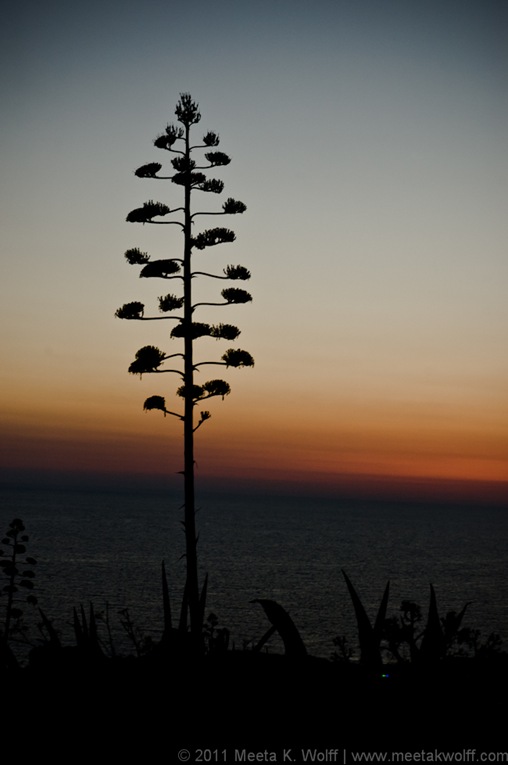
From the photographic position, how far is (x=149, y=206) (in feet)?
44.6

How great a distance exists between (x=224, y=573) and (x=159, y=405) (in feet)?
312

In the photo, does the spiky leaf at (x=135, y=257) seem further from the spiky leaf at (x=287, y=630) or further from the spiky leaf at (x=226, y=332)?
the spiky leaf at (x=287, y=630)

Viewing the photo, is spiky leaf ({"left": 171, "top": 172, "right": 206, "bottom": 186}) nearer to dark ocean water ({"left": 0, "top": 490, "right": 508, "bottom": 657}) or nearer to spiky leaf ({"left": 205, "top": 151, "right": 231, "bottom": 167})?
spiky leaf ({"left": 205, "top": 151, "right": 231, "bottom": 167})

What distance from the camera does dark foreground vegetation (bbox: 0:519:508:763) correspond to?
14.4 feet

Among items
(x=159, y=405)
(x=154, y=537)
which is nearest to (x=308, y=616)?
(x=159, y=405)

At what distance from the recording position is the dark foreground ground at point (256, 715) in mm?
4312

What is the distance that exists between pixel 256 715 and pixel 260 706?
8 cm

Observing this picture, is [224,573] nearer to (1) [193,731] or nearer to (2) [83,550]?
(2) [83,550]

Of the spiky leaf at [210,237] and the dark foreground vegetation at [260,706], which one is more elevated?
the spiky leaf at [210,237]

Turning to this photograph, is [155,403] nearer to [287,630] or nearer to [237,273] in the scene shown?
[237,273]

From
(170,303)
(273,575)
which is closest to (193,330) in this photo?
(170,303)

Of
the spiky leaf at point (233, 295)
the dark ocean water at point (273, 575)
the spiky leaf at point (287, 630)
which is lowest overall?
the dark ocean water at point (273, 575)

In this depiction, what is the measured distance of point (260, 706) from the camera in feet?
15.6

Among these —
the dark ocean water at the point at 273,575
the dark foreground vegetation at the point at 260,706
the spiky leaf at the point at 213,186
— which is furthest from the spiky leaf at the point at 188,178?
the dark ocean water at the point at 273,575
